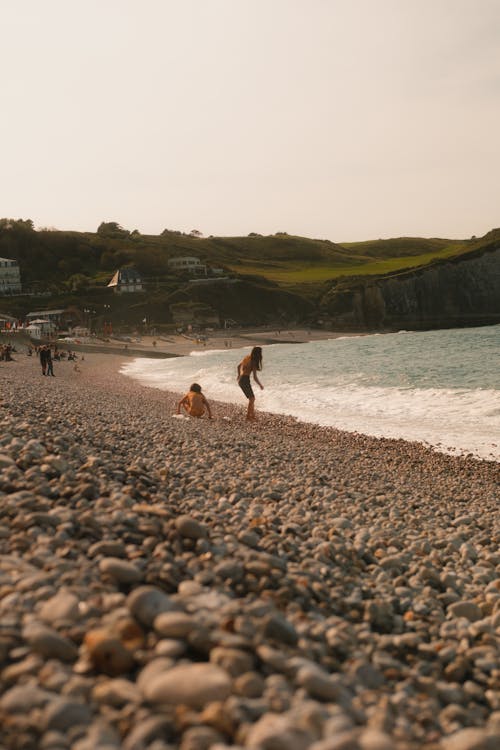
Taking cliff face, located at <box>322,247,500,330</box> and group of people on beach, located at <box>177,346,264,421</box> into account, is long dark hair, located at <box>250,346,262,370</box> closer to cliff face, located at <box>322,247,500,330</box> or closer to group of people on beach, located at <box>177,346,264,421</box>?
group of people on beach, located at <box>177,346,264,421</box>

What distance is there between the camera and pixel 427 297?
383 ft

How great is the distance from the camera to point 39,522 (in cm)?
494

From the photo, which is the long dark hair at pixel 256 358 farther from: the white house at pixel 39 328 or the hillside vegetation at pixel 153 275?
the hillside vegetation at pixel 153 275

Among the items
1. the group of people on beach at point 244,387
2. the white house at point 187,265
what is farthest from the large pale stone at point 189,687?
the white house at point 187,265

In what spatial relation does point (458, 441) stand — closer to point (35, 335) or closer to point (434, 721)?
point (434, 721)

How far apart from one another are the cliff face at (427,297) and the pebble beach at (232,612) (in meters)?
109

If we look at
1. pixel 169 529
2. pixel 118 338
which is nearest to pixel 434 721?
pixel 169 529

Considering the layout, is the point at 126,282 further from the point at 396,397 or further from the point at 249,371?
the point at 249,371

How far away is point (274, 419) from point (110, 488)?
41.9ft

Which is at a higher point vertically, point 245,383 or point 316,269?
point 316,269

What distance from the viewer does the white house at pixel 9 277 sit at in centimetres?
12862

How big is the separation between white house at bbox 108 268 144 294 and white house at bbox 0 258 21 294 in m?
23.0

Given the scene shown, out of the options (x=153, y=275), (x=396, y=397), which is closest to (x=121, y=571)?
(x=396, y=397)

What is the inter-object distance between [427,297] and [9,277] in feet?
304
